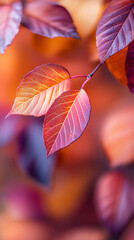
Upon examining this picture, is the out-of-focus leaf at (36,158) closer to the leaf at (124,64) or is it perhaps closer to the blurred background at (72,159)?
the blurred background at (72,159)

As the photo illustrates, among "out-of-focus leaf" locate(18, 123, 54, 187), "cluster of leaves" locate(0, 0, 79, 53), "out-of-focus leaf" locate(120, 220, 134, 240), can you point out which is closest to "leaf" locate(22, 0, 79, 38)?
"cluster of leaves" locate(0, 0, 79, 53)

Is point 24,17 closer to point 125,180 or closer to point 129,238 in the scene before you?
point 125,180

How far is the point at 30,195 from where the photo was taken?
592 mm

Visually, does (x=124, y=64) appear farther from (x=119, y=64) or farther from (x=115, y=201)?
(x=115, y=201)

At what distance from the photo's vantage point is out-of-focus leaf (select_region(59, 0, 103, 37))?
0.40 metres

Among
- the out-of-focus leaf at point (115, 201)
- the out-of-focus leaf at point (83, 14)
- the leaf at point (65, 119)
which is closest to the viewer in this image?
the leaf at point (65, 119)

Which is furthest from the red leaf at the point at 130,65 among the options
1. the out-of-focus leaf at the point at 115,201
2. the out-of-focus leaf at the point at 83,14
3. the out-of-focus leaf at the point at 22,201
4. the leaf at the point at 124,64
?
the out-of-focus leaf at the point at 22,201

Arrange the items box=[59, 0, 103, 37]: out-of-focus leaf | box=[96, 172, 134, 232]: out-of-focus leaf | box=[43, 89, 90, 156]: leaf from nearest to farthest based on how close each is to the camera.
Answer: box=[43, 89, 90, 156]: leaf < box=[59, 0, 103, 37]: out-of-focus leaf < box=[96, 172, 134, 232]: out-of-focus leaf

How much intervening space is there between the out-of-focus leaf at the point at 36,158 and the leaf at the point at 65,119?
211mm

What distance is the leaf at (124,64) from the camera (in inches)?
12.3

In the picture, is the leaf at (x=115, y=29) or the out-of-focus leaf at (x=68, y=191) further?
the out-of-focus leaf at (x=68, y=191)

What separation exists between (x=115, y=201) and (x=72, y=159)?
11 centimetres

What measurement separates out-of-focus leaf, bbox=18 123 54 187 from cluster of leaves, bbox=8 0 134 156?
0.66ft

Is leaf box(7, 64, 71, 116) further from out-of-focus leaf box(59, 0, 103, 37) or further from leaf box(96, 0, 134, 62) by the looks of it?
out-of-focus leaf box(59, 0, 103, 37)
